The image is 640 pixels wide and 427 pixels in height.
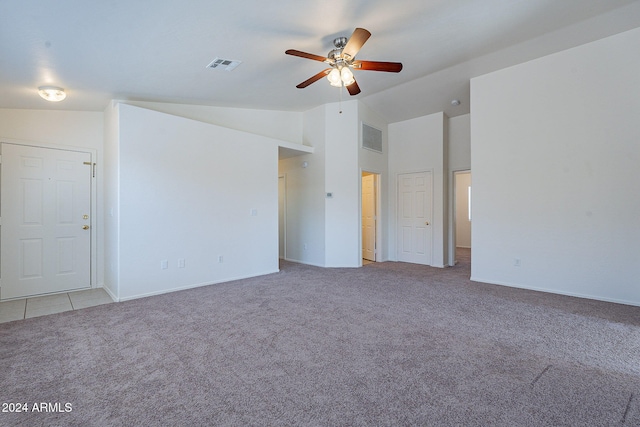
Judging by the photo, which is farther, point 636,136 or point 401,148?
point 401,148

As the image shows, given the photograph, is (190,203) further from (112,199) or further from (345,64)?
(345,64)

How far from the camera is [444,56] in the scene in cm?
394

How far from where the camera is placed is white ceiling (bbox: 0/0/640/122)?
248cm

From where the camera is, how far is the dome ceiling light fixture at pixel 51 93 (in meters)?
3.40

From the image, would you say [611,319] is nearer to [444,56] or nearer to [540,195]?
[540,195]

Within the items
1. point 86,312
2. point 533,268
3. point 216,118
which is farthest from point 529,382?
point 216,118

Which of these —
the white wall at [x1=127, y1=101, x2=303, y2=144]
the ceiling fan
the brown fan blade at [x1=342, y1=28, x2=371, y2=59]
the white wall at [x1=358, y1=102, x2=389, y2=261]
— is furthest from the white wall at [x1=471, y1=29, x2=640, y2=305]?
the white wall at [x1=127, y1=101, x2=303, y2=144]

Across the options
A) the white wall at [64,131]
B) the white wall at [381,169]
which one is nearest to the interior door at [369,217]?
the white wall at [381,169]

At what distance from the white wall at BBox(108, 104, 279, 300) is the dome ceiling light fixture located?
0.64 meters

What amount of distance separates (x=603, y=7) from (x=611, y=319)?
328cm

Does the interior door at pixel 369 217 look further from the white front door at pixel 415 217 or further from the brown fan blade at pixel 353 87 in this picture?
the brown fan blade at pixel 353 87

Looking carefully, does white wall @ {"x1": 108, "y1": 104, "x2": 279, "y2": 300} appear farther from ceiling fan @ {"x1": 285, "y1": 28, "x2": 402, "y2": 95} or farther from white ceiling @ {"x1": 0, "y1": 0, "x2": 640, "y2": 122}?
ceiling fan @ {"x1": 285, "y1": 28, "x2": 402, "y2": 95}

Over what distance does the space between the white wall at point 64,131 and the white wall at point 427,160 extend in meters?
5.61

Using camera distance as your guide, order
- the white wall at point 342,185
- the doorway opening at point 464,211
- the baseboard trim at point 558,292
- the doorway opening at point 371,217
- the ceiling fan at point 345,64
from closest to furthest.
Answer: the ceiling fan at point 345,64
the baseboard trim at point 558,292
the white wall at point 342,185
the doorway opening at point 371,217
the doorway opening at point 464,211
